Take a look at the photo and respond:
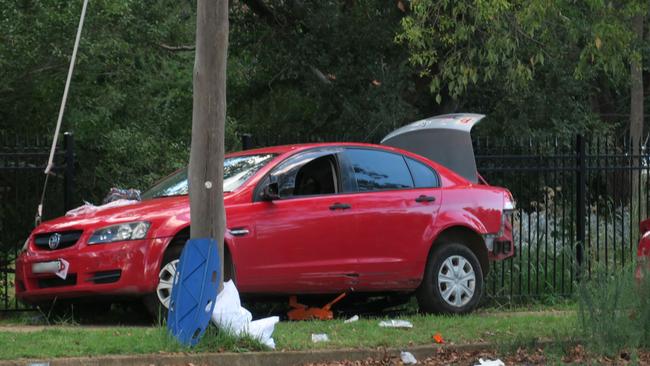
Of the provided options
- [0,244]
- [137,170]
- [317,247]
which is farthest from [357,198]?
[137,170]

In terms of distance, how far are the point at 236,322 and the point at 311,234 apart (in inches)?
80.5

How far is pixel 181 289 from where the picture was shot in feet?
28.1

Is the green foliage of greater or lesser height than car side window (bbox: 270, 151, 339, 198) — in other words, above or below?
below

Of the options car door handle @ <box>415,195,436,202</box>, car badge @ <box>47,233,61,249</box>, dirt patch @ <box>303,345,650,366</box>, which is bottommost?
dirt patch @ <box>303,345,650,366</box>

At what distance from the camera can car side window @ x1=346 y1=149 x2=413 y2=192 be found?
11234 millimetres

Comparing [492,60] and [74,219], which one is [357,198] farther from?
[492,60]

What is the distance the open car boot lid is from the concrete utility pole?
14.0 ft

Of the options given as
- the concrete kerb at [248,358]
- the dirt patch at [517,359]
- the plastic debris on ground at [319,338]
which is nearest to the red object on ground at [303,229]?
the plastic debris on ground at [319,338]

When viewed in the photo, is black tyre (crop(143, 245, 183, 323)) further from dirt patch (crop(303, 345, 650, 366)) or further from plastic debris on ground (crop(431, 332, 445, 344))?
plastic debris on ground (crop(431, 332, 445, 344))

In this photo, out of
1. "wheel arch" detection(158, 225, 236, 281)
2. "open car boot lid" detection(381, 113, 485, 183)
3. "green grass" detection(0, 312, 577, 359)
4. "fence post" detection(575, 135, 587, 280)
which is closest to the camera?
"green grass" detection(0, 312, 577, 359)

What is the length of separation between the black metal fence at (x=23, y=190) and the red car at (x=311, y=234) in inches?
41.1

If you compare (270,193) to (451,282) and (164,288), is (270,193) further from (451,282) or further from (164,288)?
(451,282)

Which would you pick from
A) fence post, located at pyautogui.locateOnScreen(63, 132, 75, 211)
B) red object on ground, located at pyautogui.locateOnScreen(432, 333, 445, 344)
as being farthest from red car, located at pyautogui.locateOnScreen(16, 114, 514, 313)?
red object on ground, located at pyautogui.locateOnScreen(432, 333, 445, 344)

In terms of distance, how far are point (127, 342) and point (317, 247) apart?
8.64 ft
